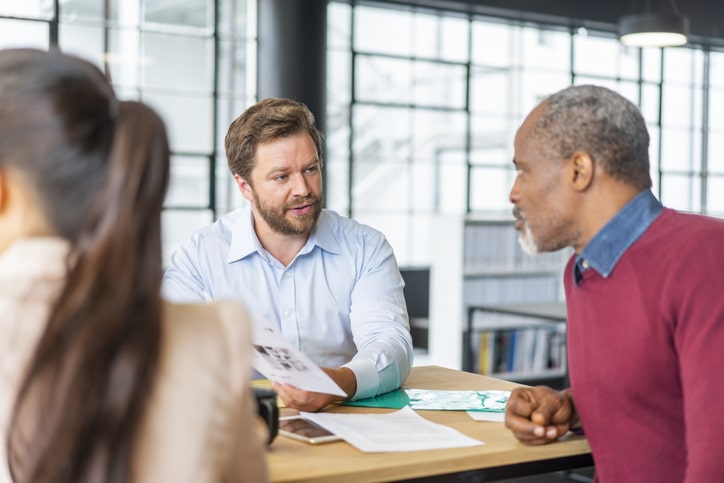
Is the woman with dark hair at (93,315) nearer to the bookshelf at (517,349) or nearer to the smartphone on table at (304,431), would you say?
the smartphone on table at (304,431)

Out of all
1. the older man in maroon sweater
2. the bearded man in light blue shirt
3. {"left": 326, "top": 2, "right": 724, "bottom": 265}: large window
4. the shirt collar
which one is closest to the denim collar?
the older man in maroon sweater

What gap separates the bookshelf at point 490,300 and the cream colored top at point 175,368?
5.17 metres

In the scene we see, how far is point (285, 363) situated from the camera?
1896 millimetres

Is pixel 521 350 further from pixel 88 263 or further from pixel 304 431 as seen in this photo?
pixel 88 263

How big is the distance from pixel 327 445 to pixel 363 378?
0.42 meters

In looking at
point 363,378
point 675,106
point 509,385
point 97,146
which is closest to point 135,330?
point 97,146

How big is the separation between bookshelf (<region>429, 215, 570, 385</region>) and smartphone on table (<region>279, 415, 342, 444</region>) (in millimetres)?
4333

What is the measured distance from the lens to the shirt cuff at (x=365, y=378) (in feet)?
7.01

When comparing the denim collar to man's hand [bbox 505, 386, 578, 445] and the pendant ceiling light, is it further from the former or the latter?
the pendant ceiling light

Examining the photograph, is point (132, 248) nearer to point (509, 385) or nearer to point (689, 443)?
point (689, 443)

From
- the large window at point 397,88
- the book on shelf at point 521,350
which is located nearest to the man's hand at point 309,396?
the large window at point 397,88

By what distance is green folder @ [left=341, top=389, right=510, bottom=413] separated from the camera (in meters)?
2.07

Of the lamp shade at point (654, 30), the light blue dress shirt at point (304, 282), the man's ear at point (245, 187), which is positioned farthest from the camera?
the lamp shade at point (654, 30)

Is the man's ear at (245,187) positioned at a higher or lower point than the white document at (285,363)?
higher
